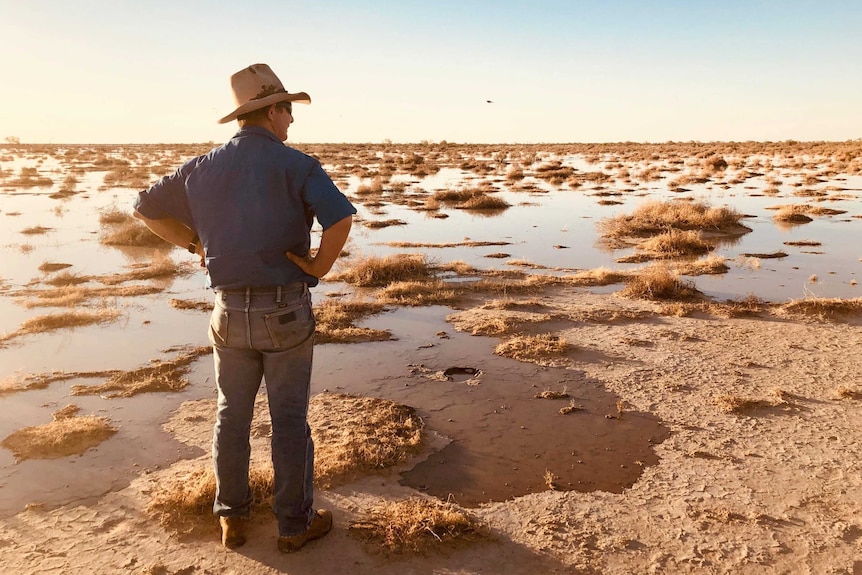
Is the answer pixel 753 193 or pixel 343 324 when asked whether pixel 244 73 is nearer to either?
pixel 343 324

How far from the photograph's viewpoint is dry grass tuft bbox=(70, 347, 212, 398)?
520 centimetres

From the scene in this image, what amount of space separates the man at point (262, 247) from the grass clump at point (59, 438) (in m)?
1.94

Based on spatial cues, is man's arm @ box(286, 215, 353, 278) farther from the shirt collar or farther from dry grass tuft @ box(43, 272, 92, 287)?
dry grass tuft @ box(43, 272, 92, 287)

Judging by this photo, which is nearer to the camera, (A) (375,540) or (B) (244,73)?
(B) (244,73)

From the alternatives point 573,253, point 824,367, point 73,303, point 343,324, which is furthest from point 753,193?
point 73,303

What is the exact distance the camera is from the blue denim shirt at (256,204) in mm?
2523

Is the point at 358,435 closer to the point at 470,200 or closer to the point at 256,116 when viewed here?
the point at 256,116

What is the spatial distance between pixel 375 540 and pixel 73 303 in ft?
23.1

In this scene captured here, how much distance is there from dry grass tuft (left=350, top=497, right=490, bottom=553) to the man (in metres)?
0.42

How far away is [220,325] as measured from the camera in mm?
2725

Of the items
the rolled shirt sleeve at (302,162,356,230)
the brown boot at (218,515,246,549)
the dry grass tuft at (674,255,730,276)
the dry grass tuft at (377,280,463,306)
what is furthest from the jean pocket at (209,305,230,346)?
the dry grass tuft at (674,255,730,276)

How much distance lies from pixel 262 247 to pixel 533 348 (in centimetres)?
414

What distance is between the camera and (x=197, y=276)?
33.0 feet

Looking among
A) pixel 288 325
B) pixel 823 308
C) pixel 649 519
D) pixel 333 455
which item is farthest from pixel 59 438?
pixel 823 308
